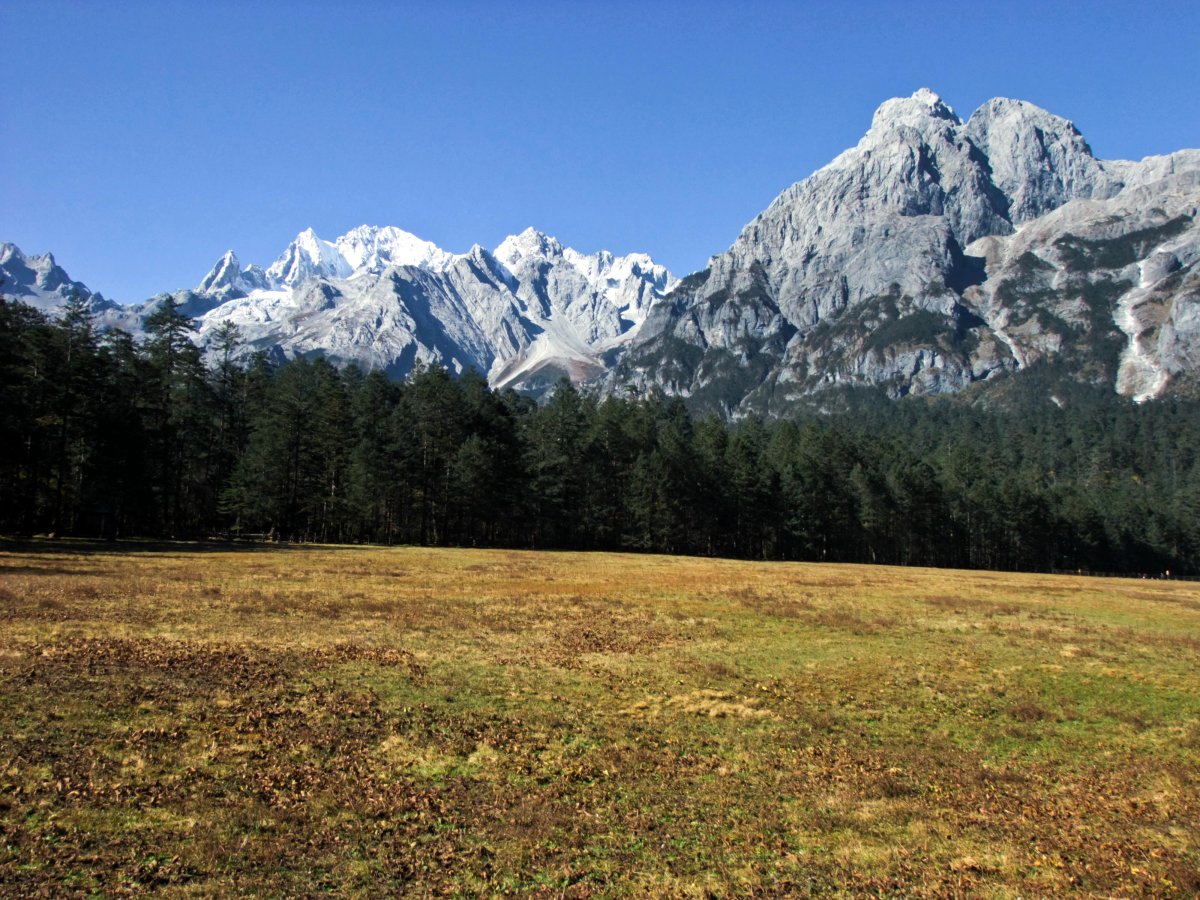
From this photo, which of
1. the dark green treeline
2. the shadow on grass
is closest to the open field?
the shadow on grass

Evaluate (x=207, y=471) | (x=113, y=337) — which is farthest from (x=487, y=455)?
(x=113, y=337)

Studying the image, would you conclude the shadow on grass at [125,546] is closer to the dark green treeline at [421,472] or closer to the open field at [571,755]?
the dark green treeline at [421,472]

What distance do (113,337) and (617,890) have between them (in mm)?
86523

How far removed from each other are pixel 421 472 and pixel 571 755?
253ft

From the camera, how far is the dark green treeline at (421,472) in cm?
6412

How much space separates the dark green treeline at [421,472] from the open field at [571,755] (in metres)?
40.3

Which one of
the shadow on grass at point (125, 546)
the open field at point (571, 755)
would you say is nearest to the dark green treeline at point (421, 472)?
the shadow on grass at point (125, 546)

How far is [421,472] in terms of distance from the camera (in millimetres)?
88438

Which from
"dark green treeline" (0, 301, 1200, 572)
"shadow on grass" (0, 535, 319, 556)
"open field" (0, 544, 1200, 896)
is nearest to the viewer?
"open field" (0, 544, 1200, 896)

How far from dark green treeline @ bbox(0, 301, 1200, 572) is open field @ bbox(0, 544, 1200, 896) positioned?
40331 mm

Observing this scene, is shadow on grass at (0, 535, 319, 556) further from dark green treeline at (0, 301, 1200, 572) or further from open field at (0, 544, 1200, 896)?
open field at (0, 544, 1200, 896)

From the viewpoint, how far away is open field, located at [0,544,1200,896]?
32.2 ft

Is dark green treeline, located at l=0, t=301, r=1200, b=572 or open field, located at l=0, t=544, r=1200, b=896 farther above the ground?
dark green treeline, located at l=0, t=301, r=1200, b=572

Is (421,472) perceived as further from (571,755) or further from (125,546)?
(571,755)
